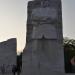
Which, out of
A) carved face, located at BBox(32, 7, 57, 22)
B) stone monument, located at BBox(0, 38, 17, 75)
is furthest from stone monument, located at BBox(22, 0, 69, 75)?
stone monument, located at BBox(0, 38, 17, 75)

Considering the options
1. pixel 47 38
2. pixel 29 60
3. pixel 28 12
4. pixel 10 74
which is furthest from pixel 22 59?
pixel 28 12

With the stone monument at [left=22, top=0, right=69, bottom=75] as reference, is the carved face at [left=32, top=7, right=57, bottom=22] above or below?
above

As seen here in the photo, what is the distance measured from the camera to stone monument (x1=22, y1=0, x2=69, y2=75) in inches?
322

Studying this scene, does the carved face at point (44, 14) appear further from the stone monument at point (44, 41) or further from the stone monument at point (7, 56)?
the stone monument at point (7, 56)

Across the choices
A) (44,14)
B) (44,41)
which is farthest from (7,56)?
(44,14)

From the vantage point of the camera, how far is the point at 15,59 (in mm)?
8430

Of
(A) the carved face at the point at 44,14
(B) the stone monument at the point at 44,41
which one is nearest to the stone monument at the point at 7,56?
(B) the stone monument at the point at 44,41

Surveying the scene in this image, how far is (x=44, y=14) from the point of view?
8547 mm

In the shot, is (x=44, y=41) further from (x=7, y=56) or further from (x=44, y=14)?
(x=7, y=56)

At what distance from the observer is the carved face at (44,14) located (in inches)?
334

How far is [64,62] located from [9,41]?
2.52 metres

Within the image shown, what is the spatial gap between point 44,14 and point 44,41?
1162 mm

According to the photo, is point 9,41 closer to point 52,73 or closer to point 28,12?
point 28,12

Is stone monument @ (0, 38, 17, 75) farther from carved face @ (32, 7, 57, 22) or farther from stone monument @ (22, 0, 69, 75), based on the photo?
carved face @ (32, 7, 57, 22)
